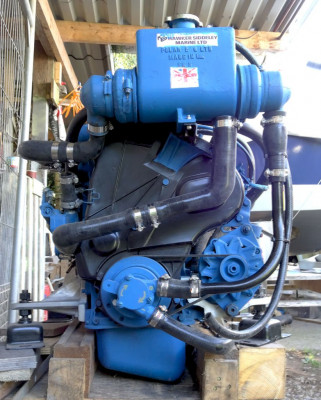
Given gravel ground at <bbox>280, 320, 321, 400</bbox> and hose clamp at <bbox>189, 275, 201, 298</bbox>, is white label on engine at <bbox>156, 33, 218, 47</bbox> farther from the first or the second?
gravel ground at <bbox>280, 320, 321, 400</bbox>

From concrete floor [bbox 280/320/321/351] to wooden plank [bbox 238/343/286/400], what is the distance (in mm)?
2454

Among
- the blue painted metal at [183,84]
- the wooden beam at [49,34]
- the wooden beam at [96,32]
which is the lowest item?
the blue painted metal at [183,84]

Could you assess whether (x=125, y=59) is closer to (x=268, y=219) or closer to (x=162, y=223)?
(x=268, y=219)

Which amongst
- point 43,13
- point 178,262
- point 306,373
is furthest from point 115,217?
point 43,13

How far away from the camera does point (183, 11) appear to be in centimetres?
418

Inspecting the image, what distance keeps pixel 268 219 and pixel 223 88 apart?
253 cm

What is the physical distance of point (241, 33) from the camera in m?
4.52

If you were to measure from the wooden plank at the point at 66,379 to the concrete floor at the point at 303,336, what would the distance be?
2.85 metres

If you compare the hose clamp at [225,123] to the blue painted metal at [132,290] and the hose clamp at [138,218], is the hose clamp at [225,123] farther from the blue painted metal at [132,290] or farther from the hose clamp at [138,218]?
the blue painted metal at [132,290]

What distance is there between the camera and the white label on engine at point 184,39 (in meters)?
1.37

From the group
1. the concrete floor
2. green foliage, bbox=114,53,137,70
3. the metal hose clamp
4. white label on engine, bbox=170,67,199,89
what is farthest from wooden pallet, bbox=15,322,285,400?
green foliage, bbox=114,53,137,70

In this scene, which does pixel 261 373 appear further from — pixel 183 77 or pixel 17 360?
pixel 183 77

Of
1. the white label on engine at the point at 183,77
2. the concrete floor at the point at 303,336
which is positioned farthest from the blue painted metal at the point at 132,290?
the concrete floor at the point at 303,336

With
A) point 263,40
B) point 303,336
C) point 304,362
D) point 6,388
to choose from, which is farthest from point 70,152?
point 263,40
